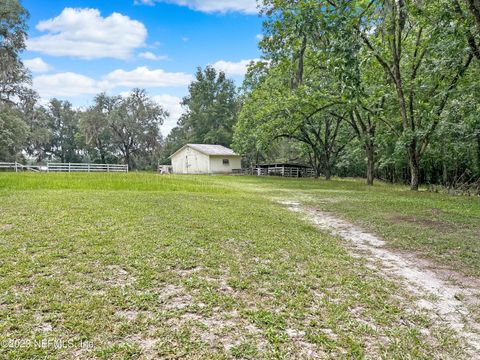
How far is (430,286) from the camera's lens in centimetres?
337

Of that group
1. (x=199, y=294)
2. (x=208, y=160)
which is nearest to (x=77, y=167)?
(x=208, y=160)

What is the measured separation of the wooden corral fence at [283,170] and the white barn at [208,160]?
1.32 metres

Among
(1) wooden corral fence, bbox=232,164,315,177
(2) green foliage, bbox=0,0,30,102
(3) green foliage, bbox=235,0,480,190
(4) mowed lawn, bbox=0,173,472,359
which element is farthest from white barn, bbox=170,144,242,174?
(4) mowed lawn, bbox=0,173,472,359

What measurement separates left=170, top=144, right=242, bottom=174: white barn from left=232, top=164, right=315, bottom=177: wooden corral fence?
1.32m

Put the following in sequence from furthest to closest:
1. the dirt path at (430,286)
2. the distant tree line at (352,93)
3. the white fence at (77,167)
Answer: the white fence at (77,167), the distant tree line at (352,93), the dirt path at (430,286)

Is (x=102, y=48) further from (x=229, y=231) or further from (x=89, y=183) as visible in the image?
(x=229, y=231)

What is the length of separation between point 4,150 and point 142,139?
1597 centimetres

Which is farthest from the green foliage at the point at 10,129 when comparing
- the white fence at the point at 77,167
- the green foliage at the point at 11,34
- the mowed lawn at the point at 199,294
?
the mowed lawn at the point at 199,294

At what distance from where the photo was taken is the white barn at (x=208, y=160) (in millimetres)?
34156

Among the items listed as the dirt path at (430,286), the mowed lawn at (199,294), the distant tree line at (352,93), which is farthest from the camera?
the distant tree line at (352,93)

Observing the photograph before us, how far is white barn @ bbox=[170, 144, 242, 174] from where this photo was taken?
34.2 metres

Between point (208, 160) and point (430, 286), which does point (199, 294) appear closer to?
point (430, 286)

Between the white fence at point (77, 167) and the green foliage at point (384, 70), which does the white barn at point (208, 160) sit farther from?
the green foliage at point (384, 70)

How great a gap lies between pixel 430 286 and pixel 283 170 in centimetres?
2840
